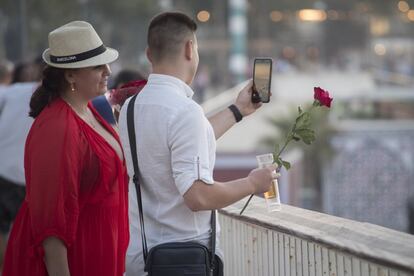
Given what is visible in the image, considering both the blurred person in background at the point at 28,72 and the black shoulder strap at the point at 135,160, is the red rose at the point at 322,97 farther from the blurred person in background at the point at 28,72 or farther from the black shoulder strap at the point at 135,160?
the blurred person in background at the point at 28,72

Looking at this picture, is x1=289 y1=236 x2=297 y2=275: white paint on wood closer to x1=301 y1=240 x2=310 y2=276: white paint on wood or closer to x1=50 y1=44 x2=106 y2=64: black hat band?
x1=301 y1=240 x2=310 y2=276: white paint on wood

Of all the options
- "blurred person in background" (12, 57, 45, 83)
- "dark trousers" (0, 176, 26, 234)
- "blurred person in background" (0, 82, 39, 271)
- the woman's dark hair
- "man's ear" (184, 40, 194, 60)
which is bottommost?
"dark trousers" (0, 176, 26, 234)

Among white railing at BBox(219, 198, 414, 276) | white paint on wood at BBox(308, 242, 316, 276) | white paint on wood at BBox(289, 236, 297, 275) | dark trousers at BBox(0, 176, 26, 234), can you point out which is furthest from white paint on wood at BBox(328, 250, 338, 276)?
dark trousers at BBox(0, 176, 26, 234)

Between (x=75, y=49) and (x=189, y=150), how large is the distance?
82cm

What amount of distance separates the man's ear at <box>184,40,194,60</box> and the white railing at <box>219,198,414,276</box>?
747 millimetres

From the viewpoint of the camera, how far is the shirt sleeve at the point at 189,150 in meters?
2.83

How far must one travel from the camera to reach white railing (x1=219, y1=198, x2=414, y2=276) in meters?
2.80

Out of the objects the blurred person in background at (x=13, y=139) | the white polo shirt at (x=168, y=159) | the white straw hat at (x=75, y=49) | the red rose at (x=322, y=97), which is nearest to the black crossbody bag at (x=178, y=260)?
the white polo shirt at (x=168, y=159)

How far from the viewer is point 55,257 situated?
10.5ft

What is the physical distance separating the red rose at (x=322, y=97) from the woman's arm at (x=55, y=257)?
1.04 m

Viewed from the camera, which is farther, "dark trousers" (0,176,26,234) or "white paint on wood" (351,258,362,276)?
"dark trousers" (0,176,26,234)

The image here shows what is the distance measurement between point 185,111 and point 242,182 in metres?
0.29

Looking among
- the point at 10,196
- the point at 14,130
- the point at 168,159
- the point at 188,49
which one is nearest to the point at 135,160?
the point at 168,159

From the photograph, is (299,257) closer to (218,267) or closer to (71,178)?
(218,267)
